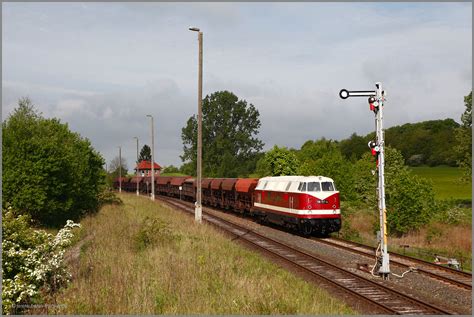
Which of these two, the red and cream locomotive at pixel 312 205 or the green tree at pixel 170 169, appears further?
the green tree at pixel 170 169

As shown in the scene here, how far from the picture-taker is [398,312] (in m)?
11.4

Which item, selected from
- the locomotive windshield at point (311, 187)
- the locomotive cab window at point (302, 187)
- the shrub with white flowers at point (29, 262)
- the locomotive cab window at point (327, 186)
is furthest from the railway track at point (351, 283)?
the shrub with white flowers at point (29, 262)

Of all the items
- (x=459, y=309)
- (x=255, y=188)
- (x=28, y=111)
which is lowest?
(x=459, y=309)

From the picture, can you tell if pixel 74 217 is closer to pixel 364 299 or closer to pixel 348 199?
pixel 348 199

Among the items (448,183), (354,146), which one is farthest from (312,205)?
(354,146)

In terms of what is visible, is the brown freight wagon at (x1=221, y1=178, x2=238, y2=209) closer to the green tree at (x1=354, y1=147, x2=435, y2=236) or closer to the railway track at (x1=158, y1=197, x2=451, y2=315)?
the green tree at (x1=354, y1=147, x2=435, y2=236)

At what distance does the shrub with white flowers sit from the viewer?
503 inches

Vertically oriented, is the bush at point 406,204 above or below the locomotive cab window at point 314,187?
below

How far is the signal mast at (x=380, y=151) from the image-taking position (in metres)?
15.3

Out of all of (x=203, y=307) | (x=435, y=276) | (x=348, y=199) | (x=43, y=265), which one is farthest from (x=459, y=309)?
(x=348, y=199)

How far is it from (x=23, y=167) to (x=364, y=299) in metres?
21.7

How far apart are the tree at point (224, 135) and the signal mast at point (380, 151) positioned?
7265cm

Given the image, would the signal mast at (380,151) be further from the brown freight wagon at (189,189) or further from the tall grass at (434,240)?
the brown freight wagon at (189,189)

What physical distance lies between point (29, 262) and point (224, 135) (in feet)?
263
